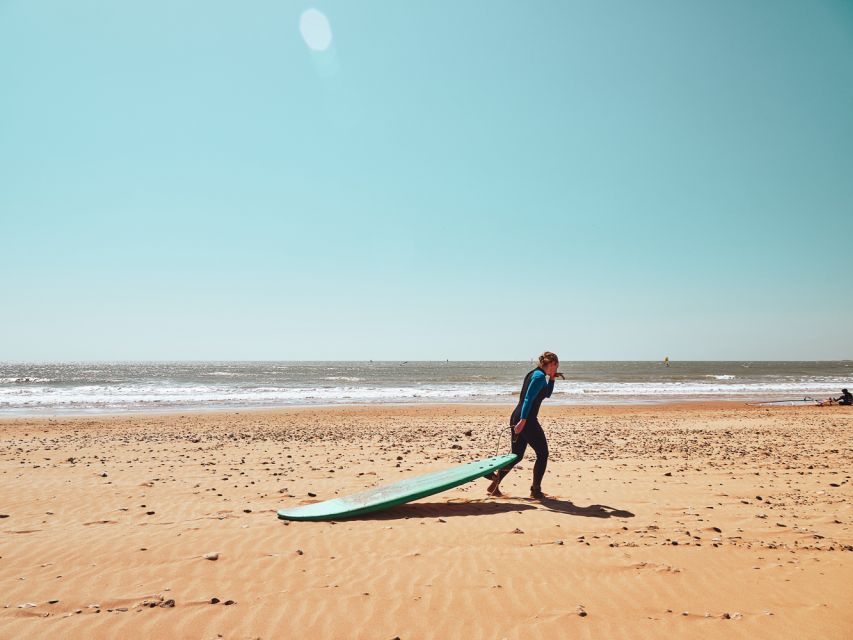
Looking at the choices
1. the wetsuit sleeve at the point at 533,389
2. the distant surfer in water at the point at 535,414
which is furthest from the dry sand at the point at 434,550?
the wetsuit sleeve at the point at 533,389

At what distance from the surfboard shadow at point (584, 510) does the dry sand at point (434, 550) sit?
56 millimetres

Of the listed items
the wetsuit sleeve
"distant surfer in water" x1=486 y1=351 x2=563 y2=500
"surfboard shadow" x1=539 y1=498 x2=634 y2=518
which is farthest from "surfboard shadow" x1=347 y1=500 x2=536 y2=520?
the wetsuit sleeve

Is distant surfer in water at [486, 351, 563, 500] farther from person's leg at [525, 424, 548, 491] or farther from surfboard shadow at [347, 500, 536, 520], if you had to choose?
surfboard shadow at [347, 500, 536, 520]

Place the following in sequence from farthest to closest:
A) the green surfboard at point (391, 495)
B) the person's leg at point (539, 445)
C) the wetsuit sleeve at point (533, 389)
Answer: the person's leg at point (539, 445) → the wetsuit sleeve at point (533, 389) → the green surfboard at point (391, 495)

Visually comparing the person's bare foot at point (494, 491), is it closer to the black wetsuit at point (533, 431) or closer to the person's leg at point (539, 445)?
the black wetsuit at point (533, 431)

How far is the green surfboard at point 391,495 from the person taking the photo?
6.62 m

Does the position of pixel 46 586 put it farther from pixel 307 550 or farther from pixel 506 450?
pixel 506 450

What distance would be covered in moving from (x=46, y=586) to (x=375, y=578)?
299cm

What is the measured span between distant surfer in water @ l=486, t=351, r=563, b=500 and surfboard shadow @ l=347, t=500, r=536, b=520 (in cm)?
54

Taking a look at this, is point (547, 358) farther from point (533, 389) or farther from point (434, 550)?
→ point (434, 550)

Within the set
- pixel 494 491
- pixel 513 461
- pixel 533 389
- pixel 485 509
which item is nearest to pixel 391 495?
pixel 485 509

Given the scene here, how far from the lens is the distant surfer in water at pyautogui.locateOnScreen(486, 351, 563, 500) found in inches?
283

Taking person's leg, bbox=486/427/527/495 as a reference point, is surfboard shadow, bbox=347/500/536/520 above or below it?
below

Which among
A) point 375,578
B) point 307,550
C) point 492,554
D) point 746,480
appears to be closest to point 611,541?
point 492,554
